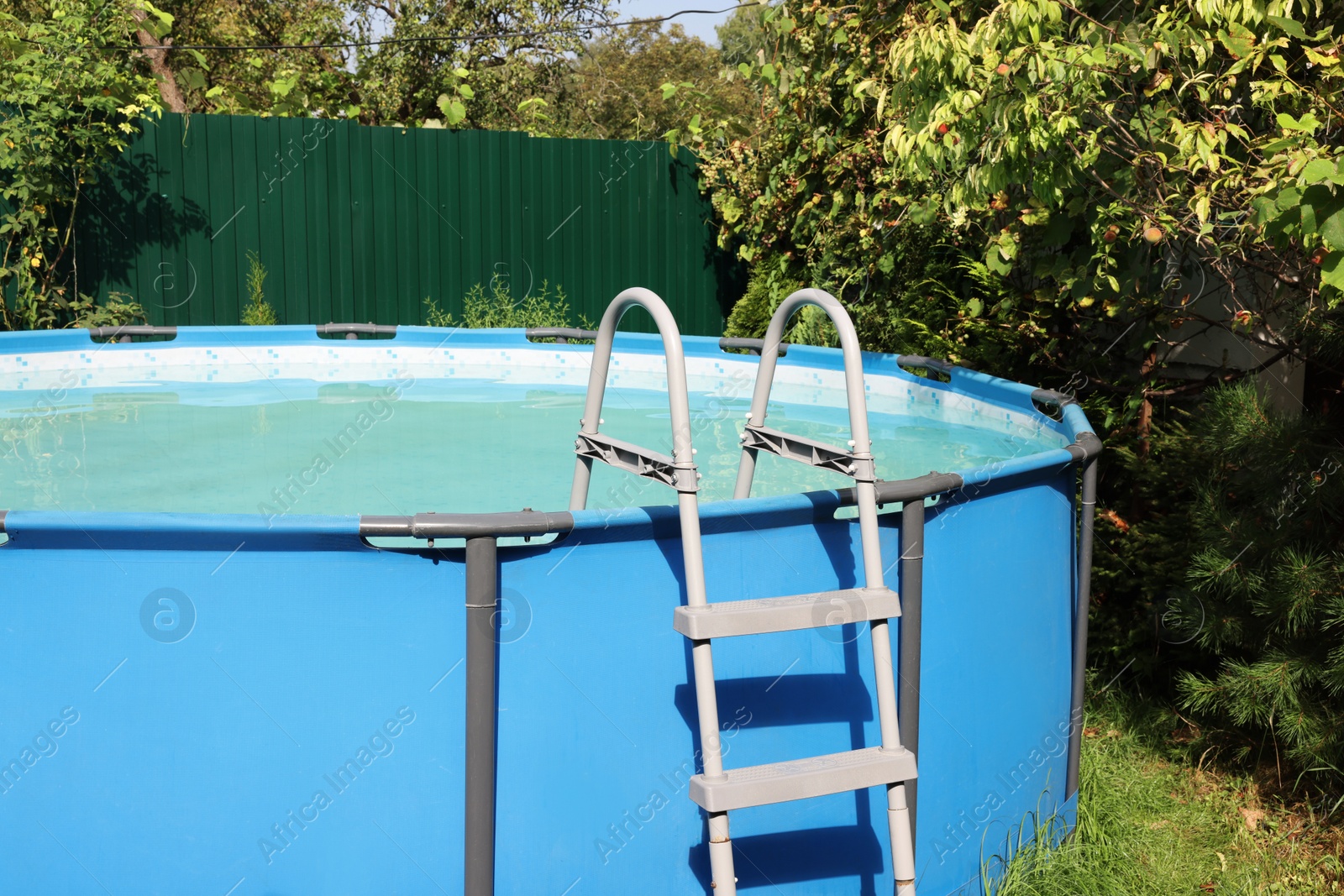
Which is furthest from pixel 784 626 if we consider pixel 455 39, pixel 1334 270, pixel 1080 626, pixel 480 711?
pixel 455 39

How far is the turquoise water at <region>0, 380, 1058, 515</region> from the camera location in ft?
13.5

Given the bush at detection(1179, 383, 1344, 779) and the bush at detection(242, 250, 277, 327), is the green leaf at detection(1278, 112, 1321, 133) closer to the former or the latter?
the bush at detection(1179, 383, 1344, 779)

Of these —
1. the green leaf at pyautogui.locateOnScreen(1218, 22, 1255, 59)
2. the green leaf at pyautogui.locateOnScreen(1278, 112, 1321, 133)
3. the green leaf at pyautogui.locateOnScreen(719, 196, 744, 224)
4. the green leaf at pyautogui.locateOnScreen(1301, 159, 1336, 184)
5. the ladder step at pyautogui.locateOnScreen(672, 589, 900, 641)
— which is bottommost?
the ladder step at pyautogui.locateOnScreen(672, 589, 900, 641)

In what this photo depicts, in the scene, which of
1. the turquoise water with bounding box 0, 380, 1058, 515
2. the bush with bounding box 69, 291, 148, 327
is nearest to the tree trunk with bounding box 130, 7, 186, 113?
the bush with bounding box 69, 291, 148, 327

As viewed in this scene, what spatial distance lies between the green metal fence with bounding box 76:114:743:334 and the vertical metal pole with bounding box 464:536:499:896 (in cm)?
774

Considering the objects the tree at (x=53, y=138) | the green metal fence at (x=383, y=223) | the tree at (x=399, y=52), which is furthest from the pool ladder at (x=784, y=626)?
the tree at (x=399, y=52)

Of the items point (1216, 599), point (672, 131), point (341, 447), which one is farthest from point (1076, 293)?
point (672, 131)

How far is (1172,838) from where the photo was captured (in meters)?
3.34

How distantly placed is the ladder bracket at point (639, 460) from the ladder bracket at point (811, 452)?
0.24 metres

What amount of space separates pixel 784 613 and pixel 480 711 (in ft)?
1.91

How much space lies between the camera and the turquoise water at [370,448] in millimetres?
4121

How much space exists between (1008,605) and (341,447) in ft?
10.8

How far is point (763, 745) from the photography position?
2289mm

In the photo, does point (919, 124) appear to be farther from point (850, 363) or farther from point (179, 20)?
point (179, 20)
